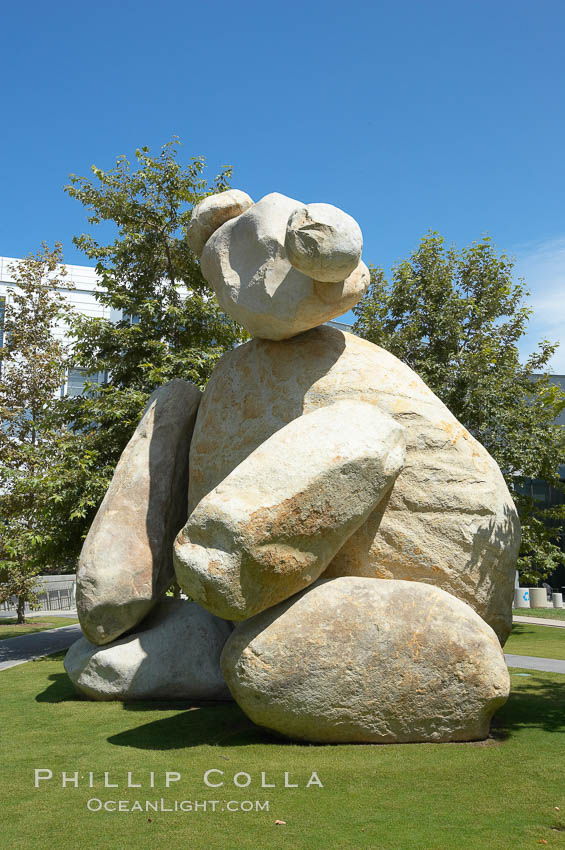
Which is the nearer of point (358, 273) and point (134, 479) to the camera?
point (358, 273)

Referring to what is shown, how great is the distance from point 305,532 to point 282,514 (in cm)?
24

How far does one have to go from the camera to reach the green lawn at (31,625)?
15.4 metres

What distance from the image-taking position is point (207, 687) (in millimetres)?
6848

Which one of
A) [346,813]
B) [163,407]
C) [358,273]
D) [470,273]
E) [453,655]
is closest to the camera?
[346,813]

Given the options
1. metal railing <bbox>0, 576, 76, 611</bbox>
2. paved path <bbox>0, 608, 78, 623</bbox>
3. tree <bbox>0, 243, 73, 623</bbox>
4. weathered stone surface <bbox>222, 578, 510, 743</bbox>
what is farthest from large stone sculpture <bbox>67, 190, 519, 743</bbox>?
metal railing <bbox>0, 576, 76, 611</bbox>

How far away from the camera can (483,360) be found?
14.7m

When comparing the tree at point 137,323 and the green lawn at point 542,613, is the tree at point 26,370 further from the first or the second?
the green lawn at point 542,613

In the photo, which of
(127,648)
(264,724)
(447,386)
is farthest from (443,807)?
(447,386)

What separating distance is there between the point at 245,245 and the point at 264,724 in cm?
388

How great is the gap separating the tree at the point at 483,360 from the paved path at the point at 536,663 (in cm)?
295

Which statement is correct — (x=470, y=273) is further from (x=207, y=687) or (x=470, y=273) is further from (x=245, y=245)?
(x=207, y=687)

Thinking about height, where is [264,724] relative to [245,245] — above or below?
below

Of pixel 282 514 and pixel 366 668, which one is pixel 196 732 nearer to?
pixel 366 668

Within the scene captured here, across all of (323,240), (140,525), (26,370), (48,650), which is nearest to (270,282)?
(323,240)
